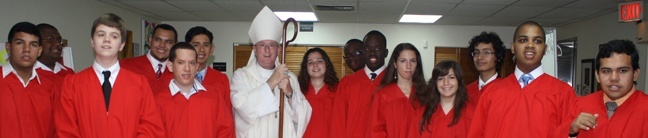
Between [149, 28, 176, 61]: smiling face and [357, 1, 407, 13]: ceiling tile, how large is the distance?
352 centimetres

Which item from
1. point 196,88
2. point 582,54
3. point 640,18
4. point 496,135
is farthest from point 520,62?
point 582,54

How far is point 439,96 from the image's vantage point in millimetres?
2887

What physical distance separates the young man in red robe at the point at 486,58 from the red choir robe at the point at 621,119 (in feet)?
2.71

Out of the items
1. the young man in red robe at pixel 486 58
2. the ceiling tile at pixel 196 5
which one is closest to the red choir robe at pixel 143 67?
the young man in red robe at pixel 486 58

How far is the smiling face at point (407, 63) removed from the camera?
10.3ft

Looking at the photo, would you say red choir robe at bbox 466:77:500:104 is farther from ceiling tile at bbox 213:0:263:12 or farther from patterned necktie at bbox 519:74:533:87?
ceiling tile at bbox 213:0:263:12

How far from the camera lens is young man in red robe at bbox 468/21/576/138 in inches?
89.5

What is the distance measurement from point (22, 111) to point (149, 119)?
2.57ft

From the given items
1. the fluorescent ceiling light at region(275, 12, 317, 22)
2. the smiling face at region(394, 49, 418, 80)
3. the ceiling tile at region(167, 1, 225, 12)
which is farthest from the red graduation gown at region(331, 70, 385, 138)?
the fluorescent ceiling light at region(275, 12, 317, 22)

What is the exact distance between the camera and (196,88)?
274cm

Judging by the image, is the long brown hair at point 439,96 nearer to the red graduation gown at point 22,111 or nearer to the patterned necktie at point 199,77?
the patterned necktie at point 199,77

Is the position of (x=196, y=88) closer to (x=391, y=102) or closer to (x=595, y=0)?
(x=391, y=102)

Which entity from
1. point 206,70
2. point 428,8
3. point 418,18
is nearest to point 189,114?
point 206,70

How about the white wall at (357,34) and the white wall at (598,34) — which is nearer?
the white wall at (598,34)
